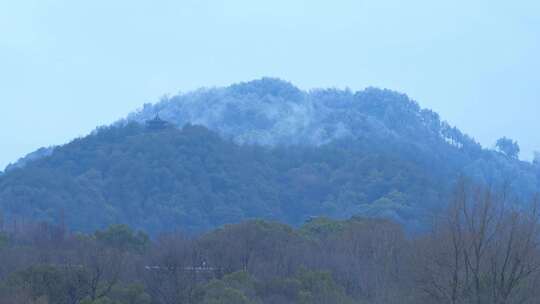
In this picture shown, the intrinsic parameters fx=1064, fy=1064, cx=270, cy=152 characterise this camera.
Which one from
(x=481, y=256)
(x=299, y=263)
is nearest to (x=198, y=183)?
(x=299, y=263)

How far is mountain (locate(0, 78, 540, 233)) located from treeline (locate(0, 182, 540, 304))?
1610 centimetres

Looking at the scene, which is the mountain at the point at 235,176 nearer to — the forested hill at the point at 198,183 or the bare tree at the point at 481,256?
the forested hill at the point at 198,183

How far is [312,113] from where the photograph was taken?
114875 mm

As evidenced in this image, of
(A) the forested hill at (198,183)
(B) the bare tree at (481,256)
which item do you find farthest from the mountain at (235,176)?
(B) the bare tree at (481,256)

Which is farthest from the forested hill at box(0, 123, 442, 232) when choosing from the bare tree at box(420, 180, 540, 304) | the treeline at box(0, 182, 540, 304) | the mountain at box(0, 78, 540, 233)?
the bare tree at box(420, 180, 540, 304)

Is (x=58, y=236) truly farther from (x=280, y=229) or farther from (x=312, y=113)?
(x=312, y=113)

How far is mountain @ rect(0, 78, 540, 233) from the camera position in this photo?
65.5 metres

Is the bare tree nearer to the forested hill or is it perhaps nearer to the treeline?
the treeline

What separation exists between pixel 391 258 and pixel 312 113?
8327 cm

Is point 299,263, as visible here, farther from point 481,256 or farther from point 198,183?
point 198,183

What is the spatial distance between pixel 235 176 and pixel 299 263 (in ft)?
139

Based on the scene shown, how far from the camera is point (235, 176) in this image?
75812mm

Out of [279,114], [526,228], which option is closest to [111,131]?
[279,114]

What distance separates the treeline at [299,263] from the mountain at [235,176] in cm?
1610
